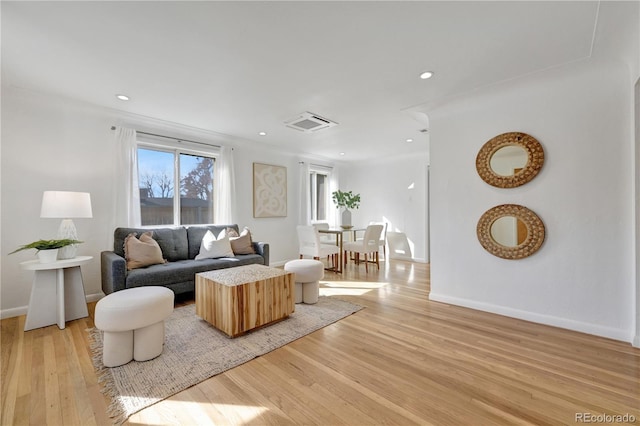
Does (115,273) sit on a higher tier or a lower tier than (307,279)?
higher

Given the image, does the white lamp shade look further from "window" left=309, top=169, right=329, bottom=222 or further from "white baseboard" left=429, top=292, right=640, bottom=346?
"window" left=309, top=169, right=329, bottom=222

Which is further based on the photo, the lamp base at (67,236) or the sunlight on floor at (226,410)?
the lamp base at (67,236)

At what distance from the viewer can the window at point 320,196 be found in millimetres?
6594

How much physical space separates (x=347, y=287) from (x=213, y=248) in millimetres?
2037

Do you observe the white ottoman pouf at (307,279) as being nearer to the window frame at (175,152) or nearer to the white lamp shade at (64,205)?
the window frame at (175,152)

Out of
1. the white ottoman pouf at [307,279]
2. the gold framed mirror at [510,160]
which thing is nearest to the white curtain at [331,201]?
the white ottoman pouf at [307,279]

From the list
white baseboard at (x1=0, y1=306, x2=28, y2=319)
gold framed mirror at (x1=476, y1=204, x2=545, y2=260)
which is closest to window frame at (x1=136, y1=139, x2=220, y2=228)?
white baseboard at (x1=0, y1=306, x2=28, y2=319)

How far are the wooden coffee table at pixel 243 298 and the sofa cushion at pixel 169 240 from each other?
1.23m

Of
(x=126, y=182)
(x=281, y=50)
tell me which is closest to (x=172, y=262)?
(x=126, y=182)

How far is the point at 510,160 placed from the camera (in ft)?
9.37

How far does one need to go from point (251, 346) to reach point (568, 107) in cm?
361

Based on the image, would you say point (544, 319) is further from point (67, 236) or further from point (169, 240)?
point (67, 236)

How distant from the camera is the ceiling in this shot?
5.82 ft
